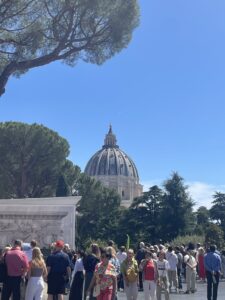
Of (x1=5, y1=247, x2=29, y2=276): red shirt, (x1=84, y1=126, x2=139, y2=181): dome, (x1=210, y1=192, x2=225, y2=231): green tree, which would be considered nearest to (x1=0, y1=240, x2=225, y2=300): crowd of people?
(x1=5, y1=247, x2=29, y2=276): red shirt

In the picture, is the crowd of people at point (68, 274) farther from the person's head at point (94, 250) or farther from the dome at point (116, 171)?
the dome at point (116, 171)

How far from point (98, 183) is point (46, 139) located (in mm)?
8887

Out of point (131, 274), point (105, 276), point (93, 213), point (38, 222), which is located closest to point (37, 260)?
point (105, 276)

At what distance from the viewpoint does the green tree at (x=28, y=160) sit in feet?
134

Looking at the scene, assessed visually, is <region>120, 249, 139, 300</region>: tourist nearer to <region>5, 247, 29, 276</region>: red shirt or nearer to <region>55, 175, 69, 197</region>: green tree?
<region>5, 247, 29, 276</region>: red shirt

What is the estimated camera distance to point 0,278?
897 centimetres

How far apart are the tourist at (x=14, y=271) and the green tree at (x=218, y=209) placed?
49.5m

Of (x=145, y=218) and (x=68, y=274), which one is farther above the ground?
→ (x=145, y=218)

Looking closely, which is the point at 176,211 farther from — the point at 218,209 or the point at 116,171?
the point at 116,171

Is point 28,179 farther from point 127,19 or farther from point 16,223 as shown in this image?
point 127,19

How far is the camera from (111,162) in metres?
112

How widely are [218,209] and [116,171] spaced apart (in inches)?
2059

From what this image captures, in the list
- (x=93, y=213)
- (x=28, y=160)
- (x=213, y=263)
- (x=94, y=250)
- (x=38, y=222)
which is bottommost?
(x=213, y=263)

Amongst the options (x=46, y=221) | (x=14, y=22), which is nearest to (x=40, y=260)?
(x=14, y=22)
